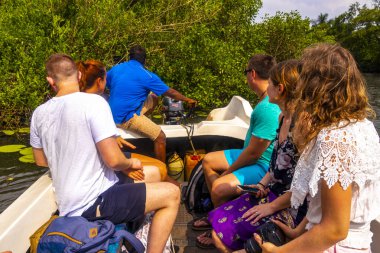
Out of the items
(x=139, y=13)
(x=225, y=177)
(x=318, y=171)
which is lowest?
(x=225, y=177)

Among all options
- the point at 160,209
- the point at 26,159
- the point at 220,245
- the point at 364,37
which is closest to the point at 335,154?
the point at 220,245

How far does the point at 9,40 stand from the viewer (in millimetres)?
6422

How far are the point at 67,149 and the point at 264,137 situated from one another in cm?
114

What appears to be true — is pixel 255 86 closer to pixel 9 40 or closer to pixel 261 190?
pixel 261 190

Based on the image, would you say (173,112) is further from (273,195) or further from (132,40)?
(132,40)

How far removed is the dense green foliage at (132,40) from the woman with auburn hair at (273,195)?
5475 millimetres

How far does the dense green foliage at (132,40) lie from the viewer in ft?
21.2

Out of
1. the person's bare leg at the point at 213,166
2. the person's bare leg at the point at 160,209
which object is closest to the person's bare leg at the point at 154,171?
the person's bare leg at the point at 213,166

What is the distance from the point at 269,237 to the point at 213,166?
1.16 meters

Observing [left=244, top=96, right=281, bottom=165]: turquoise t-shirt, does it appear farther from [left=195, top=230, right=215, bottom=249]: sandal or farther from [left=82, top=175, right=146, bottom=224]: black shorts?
[left=82, top=175, right=146, bottom=224]: black shorts

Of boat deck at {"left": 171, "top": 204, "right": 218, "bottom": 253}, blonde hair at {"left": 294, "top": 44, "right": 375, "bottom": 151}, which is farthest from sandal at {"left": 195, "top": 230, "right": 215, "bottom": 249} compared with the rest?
blonde hair at {"left": 294, "top": 44, "right": 375, "bottom": 151}

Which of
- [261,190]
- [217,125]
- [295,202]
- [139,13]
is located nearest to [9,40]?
[139,13]

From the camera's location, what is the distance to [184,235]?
241 centimetres

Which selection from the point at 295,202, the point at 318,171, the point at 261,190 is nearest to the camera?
the point at 318,171
